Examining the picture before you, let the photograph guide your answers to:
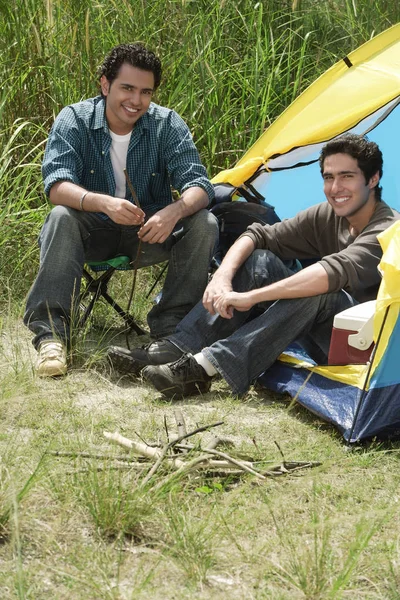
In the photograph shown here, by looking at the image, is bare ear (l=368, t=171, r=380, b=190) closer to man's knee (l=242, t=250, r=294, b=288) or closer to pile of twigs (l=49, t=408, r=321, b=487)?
man's knee (l=242, t=250, r=294, b=288)

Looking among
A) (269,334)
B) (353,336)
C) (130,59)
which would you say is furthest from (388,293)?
(130,59)

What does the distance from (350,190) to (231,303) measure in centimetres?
58

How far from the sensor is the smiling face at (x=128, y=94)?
Answer: 4.09 m

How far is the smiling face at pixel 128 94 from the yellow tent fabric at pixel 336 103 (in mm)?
505

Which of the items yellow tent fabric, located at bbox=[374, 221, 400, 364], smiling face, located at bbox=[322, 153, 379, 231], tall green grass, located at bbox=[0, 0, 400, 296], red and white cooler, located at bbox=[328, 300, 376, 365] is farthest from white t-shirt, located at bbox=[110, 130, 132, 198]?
yellow tent fabric, located at bbox=[374, 221, 400, 364]

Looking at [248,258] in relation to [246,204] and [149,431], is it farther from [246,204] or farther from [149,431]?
[149,431]

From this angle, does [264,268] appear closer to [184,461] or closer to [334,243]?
[334,243]

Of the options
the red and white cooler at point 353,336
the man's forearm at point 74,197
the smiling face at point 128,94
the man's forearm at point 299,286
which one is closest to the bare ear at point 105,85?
the smiling face at point 128,94

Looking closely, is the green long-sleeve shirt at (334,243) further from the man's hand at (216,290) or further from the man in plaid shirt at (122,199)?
the man in plaid shirt at (122,199)

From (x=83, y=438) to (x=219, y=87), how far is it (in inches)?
100

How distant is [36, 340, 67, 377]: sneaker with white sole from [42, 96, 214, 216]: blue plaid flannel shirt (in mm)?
732

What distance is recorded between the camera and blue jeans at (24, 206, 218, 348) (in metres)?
3.85

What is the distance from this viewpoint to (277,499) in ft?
8.84

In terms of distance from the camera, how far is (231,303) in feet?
11.6
